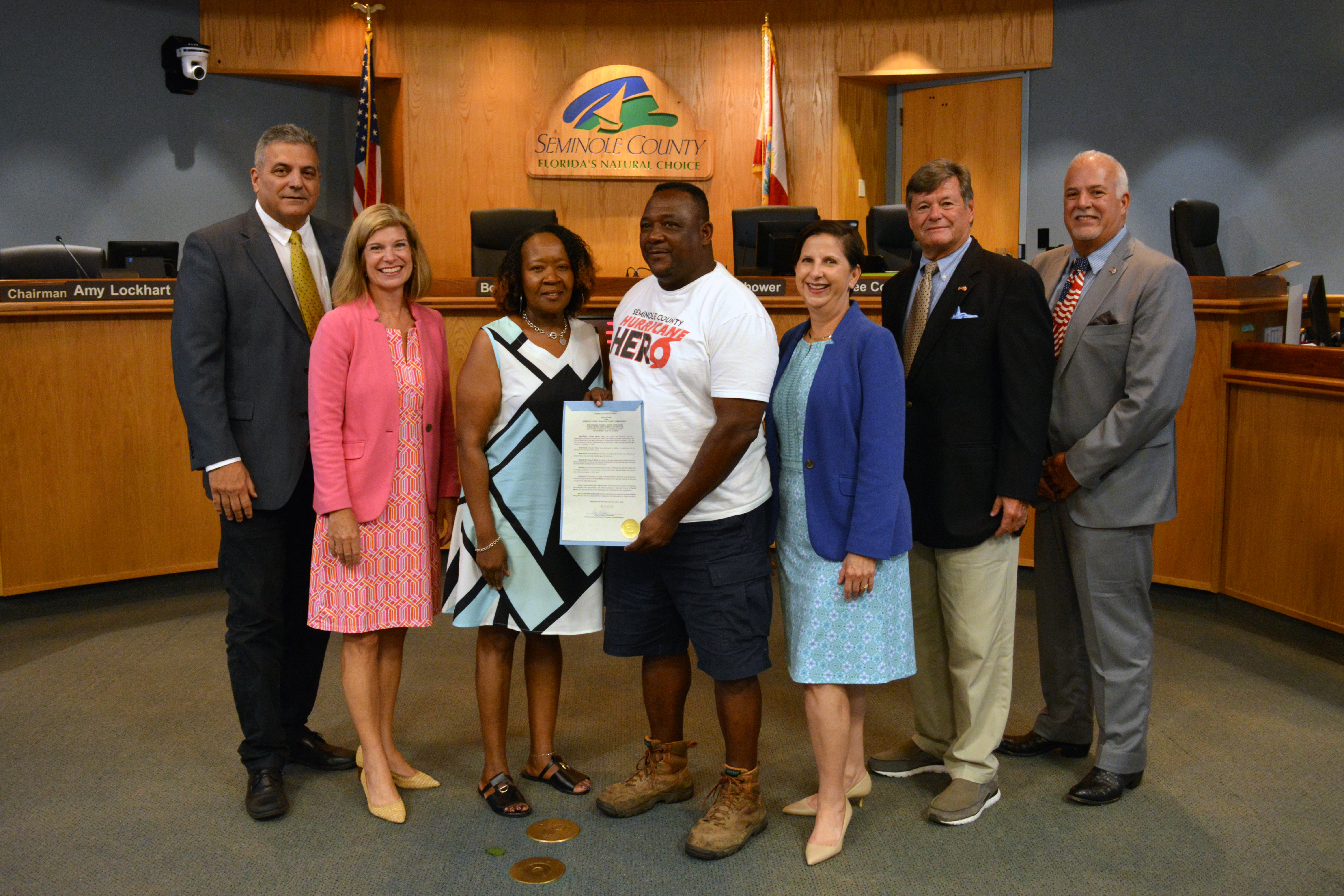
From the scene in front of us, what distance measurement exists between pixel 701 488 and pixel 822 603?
40 cm

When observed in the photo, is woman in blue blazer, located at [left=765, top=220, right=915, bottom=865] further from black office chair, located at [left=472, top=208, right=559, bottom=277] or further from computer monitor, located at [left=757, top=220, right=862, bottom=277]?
black office chair, located at [left=472, top=208, right=559, bottom=277]

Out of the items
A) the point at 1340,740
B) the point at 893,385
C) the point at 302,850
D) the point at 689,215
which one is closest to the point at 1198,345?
the point at 1340,740

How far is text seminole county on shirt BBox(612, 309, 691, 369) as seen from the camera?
92.7 inches

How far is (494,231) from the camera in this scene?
6352 mm

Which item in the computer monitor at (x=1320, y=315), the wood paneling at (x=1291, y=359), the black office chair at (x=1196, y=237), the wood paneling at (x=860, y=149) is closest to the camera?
the wood paneling at (x=1291, y=359)

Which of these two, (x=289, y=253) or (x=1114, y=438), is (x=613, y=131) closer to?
(x=289, y=253)

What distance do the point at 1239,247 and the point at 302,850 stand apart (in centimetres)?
765

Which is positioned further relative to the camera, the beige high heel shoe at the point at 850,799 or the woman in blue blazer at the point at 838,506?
the beige high heel shoe at the point at 850,799

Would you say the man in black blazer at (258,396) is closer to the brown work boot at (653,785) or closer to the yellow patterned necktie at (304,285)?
the yellow patterned necktie at (304,285)

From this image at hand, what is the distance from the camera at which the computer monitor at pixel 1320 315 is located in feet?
14.5

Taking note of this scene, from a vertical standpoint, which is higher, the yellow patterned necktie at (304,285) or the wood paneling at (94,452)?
the yellow patterned necktie at (304,285)

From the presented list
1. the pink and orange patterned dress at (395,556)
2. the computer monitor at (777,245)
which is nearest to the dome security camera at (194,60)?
the computer monitor at (777,245)

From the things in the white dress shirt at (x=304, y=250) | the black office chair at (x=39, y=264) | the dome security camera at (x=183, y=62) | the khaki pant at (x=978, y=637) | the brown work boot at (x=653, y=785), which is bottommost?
the brown work boot at (x=653, y=785)

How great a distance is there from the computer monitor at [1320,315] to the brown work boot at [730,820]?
343cm
